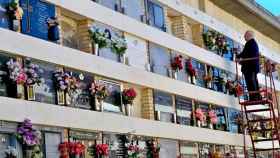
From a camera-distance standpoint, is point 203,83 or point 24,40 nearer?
point 24,40

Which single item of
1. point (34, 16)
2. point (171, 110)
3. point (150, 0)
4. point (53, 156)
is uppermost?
point (150, 0)

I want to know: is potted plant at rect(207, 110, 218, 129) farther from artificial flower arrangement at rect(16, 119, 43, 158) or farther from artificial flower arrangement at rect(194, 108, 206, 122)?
artificial flower arrangement at rect(16, 119, 43, 158)

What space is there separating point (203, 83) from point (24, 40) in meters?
8.33

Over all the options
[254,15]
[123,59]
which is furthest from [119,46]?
[254,15]

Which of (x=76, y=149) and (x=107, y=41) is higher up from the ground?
(x=107, y=41)

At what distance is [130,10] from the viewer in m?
15.6

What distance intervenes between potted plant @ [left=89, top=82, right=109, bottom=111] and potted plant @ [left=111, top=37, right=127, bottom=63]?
104 cm

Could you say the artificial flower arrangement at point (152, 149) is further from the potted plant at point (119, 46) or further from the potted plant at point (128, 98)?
the potted plant at point (119, 46)

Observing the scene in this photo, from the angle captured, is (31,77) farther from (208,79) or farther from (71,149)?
(208,79)

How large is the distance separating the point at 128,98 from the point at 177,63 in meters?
2.89

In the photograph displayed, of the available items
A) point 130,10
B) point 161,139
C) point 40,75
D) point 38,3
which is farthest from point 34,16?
point 161,139

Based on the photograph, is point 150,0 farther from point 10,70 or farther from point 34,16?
point 10,70

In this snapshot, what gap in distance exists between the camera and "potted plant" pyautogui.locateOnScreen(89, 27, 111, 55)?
537 inches

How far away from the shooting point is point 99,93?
1352cm
